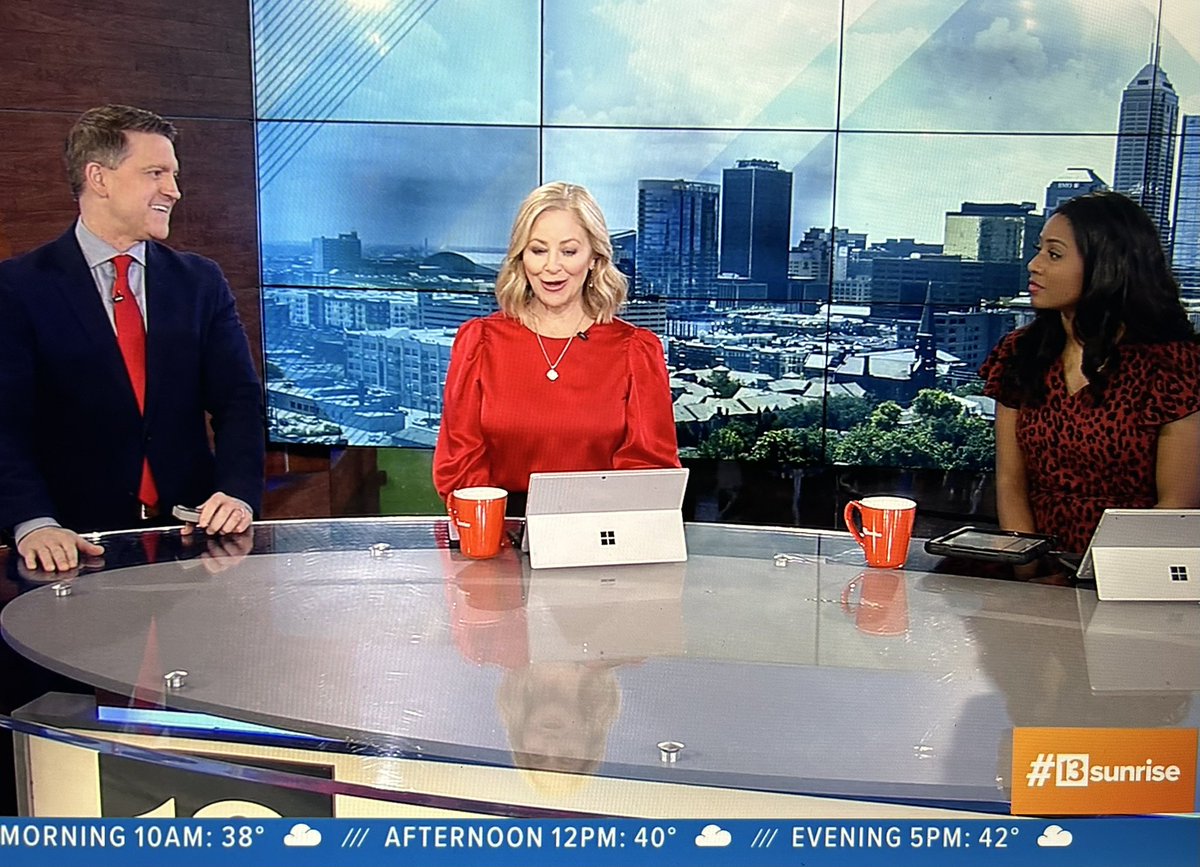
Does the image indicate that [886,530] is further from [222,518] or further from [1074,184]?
[1074,184]

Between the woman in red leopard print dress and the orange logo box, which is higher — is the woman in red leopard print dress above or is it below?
above

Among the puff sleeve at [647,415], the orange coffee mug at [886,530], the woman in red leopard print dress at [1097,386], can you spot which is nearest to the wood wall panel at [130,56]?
the puff sleeve at [647,415]

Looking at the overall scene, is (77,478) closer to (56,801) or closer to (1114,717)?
(56,801)

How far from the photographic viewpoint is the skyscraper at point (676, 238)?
4004 mm

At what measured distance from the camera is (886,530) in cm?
176

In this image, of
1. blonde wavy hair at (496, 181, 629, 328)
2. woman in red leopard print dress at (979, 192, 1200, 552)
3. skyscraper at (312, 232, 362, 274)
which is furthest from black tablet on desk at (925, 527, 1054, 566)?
skyscraper at (312, 232, 362, 274)

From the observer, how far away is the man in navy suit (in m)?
2.26

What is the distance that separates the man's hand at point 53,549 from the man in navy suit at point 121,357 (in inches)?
18.3

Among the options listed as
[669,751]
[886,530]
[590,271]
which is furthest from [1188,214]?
[669,751]

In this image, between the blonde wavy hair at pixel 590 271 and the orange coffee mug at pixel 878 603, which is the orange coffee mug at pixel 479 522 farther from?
the blonde wavy hair at pixel 590 271

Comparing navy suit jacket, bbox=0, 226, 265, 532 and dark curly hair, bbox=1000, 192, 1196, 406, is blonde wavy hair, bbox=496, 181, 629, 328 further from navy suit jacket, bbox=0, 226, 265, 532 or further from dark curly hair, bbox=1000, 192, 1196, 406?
dark curly hair, bbox=1000, 192, 1196, 406

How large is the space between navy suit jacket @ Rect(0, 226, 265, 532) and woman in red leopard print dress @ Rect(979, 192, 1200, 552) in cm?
151

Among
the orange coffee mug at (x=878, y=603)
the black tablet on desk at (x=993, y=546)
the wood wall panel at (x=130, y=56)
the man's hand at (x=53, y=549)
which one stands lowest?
the orange coffee mug at (x=878, y=603)

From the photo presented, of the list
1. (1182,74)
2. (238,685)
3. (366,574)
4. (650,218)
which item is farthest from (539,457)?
(1182,74)
